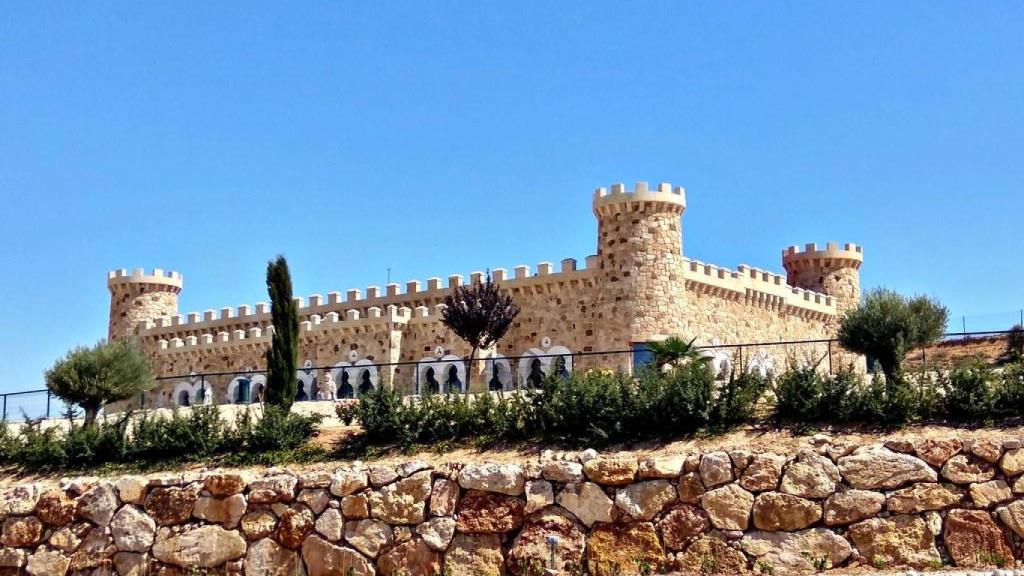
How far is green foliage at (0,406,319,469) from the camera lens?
18297mm

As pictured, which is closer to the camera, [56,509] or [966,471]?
[966,471]

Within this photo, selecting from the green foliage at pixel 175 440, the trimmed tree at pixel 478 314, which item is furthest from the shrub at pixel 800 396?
the trimmed tree at pixel 478 314

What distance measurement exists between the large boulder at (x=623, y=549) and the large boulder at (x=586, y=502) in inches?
5.1

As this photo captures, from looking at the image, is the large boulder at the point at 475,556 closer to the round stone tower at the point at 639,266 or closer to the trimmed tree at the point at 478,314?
the trimmed tree at the point at 478,314

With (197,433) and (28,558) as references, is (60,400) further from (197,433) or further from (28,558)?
(28,558)

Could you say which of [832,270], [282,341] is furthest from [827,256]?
[282,341]

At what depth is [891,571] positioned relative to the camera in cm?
1174

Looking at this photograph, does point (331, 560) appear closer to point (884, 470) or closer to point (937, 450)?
point (884, 470)

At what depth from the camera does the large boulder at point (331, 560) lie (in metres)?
13.1

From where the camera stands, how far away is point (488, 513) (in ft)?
42.7

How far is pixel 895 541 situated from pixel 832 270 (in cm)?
3173

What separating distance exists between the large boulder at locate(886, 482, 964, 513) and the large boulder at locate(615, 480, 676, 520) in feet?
8.32

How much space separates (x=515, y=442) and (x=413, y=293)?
2224cm

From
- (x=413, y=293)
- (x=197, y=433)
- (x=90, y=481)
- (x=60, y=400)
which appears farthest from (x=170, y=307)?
(x=90, y=481)
